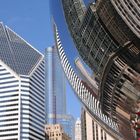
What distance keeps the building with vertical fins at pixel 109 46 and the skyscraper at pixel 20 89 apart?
13064 cm

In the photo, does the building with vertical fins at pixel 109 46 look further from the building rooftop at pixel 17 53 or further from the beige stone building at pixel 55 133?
the beige stone building at pixel 55 133

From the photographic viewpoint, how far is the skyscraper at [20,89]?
159 m

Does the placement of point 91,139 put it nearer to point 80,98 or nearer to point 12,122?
point 12,122

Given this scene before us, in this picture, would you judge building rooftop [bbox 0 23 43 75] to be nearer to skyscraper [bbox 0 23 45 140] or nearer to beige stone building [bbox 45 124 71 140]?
skyscraper [bbox 0 23 45 140]

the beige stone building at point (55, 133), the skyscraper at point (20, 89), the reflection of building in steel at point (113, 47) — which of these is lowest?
the reflection of building in steel at point (113, 47)

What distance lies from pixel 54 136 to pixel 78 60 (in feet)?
496

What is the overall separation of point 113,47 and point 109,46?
251mm

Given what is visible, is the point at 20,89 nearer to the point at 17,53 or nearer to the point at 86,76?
the point at 17,53

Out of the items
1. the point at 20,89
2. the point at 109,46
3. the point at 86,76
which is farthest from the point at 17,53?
the point at 109,46

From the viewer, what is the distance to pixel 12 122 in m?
158

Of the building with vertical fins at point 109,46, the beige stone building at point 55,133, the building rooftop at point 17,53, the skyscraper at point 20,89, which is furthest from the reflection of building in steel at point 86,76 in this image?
the beige stone building at point 55,133

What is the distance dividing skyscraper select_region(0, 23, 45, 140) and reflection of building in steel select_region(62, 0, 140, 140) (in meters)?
133

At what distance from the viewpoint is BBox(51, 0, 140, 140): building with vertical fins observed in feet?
64.9

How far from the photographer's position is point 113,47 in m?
21.3
